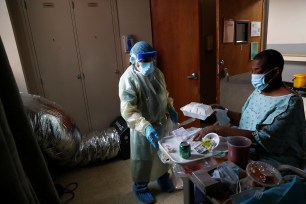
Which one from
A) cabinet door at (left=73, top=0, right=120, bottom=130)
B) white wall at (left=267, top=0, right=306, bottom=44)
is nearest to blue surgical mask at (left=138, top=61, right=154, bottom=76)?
cabinet door at (left=73, top=0, right=120, bottom=130)

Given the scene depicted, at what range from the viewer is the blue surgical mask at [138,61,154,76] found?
1.70 m

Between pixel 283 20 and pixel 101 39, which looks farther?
pixel 283 20

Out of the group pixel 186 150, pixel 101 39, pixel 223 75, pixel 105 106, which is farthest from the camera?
pixel 105 106

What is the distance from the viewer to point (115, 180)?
Answer: 7.51 feet

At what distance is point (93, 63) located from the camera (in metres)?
2.85

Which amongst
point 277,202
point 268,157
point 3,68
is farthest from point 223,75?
point 3,68

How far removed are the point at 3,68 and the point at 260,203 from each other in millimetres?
801

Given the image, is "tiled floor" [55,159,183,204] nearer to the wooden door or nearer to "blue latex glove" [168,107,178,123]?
"blue latex glove" [168,107,178,123]

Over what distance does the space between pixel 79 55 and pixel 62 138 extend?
121 centimetres

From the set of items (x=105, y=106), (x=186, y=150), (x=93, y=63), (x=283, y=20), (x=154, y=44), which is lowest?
(x=105, y=106)

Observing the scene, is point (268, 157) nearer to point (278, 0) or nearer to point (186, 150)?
point (186, 150)

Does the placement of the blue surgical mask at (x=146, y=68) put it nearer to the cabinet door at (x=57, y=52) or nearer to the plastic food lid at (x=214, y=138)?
the plastic food lid at (x=214, y=138)

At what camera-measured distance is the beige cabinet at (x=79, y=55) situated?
8.27 feet

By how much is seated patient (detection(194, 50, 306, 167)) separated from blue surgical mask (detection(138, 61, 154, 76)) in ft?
2.38
